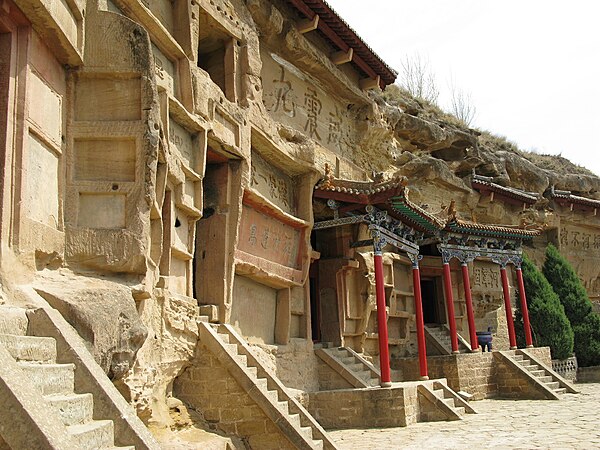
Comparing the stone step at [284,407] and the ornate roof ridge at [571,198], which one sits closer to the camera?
the stone step at [284,407]

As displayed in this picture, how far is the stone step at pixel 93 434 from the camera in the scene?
158 inches

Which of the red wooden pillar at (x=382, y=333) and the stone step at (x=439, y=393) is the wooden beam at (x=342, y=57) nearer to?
the red wooden pillar at (x=382, y=333)

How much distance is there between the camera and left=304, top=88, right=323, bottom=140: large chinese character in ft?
46.6

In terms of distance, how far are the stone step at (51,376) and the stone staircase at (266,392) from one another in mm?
4017

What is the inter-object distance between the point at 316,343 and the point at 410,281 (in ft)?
17.7

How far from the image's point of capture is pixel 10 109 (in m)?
5.55

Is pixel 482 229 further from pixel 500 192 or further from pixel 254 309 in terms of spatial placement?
pixel 254 309

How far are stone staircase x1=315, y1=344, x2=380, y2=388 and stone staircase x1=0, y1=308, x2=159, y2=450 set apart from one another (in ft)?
27.9

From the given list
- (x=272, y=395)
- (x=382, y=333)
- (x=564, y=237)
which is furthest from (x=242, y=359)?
(x=564, y=237)

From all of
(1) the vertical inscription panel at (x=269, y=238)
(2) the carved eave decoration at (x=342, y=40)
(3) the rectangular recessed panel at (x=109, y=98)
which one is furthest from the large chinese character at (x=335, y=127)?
(3) the rectangular recessed panel at (x=109, y=98)

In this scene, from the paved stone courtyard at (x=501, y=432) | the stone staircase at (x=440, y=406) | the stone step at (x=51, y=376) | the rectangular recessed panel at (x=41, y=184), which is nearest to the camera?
the stone step at (x=51, y=376)

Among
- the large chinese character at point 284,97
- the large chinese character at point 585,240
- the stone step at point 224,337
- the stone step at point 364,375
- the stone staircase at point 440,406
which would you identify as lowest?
the stone staircase at point 440,406

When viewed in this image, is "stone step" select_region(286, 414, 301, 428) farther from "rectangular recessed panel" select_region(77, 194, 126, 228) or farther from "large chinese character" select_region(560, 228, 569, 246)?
"large chinese character" select_region(560, 228, 569, 246)

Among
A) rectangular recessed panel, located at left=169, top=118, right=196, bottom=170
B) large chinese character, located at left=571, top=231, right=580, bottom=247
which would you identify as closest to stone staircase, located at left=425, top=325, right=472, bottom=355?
large chinese character, located at left=571, top=231, right=580, bottom=247
